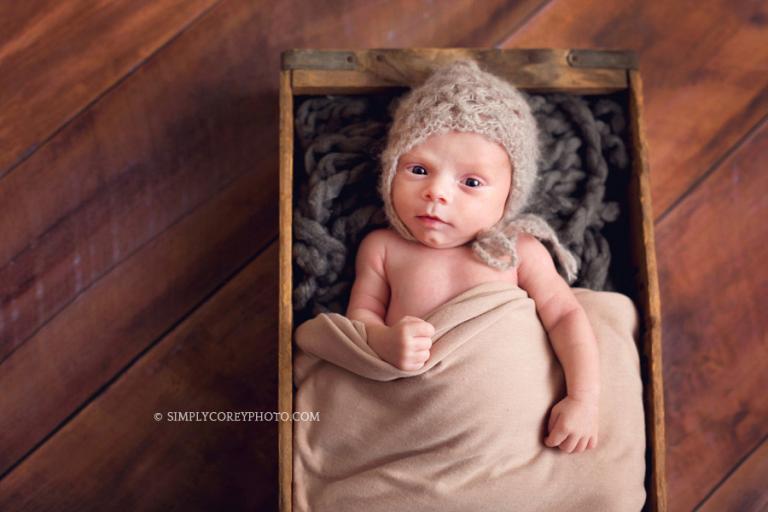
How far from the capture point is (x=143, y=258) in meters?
1.33

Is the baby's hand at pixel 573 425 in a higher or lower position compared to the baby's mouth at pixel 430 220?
lower

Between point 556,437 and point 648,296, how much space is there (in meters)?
0.26

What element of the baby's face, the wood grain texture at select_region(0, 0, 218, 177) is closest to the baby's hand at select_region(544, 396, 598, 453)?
the baby's face

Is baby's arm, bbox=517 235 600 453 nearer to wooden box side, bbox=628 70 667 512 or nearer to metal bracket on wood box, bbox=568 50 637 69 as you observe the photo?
wooden box side, bbox=628 70 667 512

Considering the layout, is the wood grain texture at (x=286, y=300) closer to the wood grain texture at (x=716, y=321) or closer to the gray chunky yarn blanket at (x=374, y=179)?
the gray chunky yarn blanket at (x=374, y=179)

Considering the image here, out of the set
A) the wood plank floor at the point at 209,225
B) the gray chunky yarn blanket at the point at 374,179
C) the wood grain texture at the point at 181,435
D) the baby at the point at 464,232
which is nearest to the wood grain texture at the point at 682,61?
the wood plank floor at the point at 209,225

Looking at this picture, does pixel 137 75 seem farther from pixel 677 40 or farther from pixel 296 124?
pixel 677 40

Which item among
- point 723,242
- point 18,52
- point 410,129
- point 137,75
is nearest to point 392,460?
point 410,129

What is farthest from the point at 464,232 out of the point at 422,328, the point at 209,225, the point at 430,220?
the point at 209,225

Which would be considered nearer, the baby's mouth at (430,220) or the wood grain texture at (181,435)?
the baby's mouth at (430,220)

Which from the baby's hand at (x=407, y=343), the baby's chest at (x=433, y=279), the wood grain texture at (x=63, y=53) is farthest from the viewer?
the wood grain texture at (x=63, y=53)

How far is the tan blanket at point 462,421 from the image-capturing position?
979mm

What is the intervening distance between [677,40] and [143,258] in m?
1.06

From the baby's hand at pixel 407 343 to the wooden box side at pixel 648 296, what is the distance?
332 millimetres
